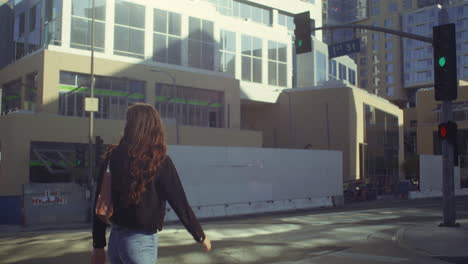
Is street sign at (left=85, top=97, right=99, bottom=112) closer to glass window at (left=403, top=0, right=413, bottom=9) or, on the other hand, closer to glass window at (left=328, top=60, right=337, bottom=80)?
glass window at (left=328, top=60, right=337, bottom=80)

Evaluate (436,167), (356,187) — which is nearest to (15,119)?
(356,187)

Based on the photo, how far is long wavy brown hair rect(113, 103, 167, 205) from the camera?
314 centimetres

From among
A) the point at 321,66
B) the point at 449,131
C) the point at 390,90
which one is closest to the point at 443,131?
the point at 449,131

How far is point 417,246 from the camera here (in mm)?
11086

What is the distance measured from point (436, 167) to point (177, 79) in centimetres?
2471

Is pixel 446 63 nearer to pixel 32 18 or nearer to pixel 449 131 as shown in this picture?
pixel 449 131

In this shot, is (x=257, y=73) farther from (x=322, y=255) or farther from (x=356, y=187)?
(x=322, y=255)

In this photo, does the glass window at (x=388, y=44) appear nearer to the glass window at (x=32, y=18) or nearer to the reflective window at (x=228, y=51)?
the reflective window at (x=228, y=51)

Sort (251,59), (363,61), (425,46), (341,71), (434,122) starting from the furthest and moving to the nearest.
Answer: (363,61) → (425,46) → (434,122) → (341,71) → (251,59)

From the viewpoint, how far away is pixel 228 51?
50.2 m

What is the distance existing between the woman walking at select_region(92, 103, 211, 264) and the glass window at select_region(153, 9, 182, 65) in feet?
127

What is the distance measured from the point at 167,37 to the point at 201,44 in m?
3.72

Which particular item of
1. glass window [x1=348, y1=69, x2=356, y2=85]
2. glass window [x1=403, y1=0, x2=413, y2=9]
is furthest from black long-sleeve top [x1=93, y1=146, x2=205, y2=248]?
glass window [x1=403, y1=0, x2=413, y2=9]

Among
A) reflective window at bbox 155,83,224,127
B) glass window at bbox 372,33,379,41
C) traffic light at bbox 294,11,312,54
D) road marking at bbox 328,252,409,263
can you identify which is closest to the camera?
road marking at bbox 328,252,409,263
